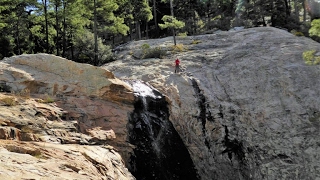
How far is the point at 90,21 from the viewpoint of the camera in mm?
34625

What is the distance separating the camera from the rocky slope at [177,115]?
45.4ft

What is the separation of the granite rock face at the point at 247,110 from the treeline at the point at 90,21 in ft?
28.5

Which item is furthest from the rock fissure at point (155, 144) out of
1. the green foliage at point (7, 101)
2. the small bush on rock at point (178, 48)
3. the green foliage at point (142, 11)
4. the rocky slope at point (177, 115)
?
the green foliage at point (142, 11)

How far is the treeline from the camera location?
30625mm

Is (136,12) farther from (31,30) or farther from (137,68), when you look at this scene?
(137,68)

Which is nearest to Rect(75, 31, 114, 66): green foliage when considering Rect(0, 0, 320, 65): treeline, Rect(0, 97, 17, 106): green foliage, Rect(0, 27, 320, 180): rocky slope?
Rect(0, 0, 320, 65): treeline

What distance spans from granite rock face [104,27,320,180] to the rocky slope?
0.05 meters

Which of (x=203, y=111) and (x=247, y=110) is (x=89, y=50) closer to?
(x=203, y=111)

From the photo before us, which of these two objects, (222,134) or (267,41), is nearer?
(222,134)

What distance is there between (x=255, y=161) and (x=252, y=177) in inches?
33.5

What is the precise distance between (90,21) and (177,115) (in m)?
20.0

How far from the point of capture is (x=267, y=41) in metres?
26.2

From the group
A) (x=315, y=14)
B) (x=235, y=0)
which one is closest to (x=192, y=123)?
(x=315, y=14)

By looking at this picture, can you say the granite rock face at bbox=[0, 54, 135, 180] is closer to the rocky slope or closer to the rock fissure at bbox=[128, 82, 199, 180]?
the rocky slope
